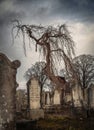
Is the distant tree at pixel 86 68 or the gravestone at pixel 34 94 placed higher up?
the distant tree at pixel 86 68

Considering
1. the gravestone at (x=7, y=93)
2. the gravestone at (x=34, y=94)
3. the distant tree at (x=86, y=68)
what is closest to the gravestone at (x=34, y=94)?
the gravestone at (x=34, y=94)

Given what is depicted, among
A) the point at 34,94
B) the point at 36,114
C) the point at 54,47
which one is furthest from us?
the point at 34,94

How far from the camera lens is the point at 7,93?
1035cm

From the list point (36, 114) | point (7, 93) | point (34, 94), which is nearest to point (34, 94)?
point (34, 94)

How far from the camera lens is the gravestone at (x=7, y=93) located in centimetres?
1023

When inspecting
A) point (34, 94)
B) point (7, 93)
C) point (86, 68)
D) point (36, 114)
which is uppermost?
point (86, 68)

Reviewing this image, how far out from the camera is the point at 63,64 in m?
9.26

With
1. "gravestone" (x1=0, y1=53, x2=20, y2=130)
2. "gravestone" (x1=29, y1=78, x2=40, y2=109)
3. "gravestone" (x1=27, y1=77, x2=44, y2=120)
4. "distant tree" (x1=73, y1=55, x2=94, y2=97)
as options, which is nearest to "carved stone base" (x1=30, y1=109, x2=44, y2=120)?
"gravestone" (x1=27, y1=77, x2=44, y2=120)

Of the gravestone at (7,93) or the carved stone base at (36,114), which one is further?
the carved stone base at (36,114)

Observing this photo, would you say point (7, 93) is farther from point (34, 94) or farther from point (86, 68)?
point (86, 68)

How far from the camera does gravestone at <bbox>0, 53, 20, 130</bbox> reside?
10227mm

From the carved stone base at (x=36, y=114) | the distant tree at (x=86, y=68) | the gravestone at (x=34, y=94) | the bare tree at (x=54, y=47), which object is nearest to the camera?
the bare tree at (x=54, y=47)

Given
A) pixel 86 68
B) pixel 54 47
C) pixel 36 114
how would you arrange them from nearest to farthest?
pixel 54 47, pixel 36 114, pixel 86 68

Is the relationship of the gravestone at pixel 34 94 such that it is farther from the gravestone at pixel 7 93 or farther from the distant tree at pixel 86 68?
the distant tree at pixel 86 68
